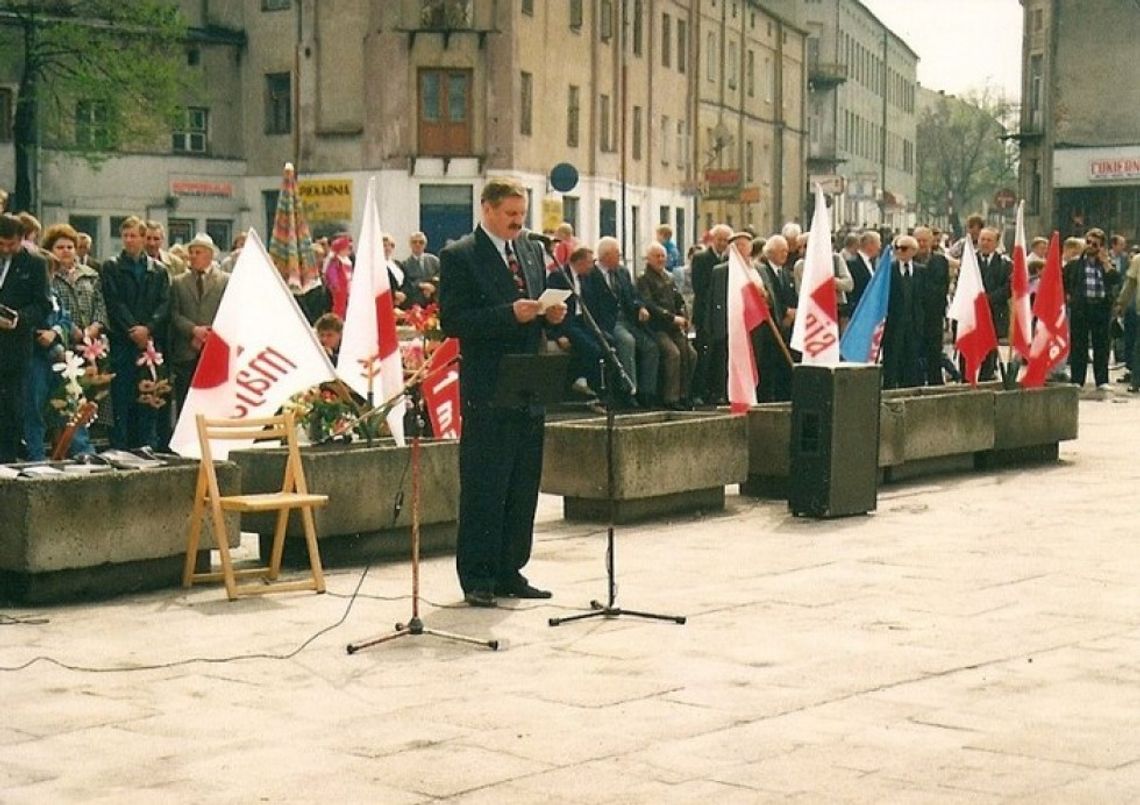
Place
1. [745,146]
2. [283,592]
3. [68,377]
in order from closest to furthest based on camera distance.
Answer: [283,592] < [68,377] < [745,146]

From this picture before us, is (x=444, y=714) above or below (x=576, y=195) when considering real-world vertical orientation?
below

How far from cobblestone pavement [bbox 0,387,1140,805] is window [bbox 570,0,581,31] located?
42.7 meters

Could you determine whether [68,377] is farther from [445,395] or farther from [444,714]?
[444,714]

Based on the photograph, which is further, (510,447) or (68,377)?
(68,377)

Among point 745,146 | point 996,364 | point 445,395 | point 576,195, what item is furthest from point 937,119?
point 445,395

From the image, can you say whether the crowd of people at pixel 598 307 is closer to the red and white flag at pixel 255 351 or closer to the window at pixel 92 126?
the red and white flag at pixel 255 351

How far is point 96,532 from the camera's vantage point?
1115 cm

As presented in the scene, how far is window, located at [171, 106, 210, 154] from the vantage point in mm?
53688

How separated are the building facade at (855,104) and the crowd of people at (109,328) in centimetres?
6659

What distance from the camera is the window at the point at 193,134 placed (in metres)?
53.7

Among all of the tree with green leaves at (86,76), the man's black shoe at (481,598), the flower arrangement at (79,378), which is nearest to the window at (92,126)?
the tree with green leaves at (86,76)

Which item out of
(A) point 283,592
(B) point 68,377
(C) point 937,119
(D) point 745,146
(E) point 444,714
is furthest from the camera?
(C) point 937,119

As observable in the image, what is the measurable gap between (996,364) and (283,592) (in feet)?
47.7

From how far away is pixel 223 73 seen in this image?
178ft
